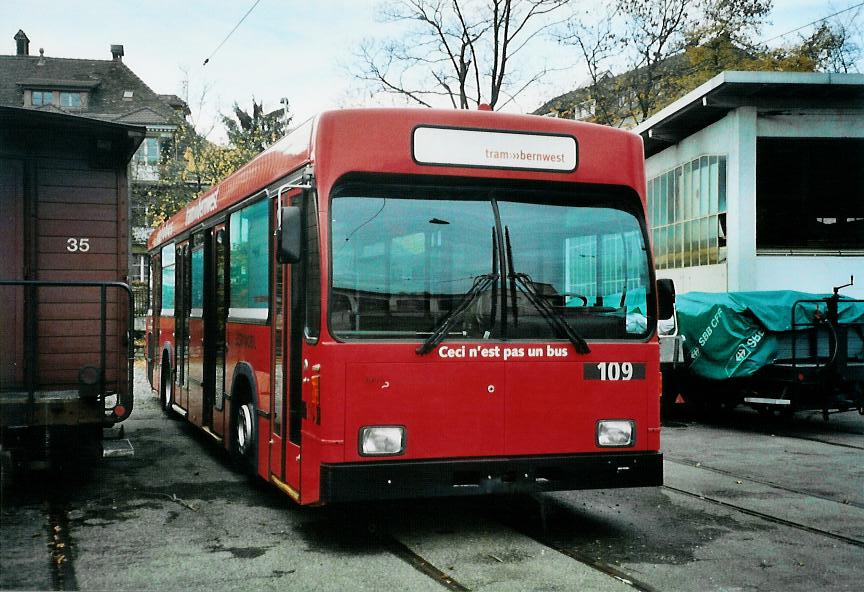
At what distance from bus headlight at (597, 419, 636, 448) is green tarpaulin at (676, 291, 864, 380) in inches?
282

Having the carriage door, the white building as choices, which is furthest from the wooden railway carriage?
the white building

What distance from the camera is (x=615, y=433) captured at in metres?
6.63

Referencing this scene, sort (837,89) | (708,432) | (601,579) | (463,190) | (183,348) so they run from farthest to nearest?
1. (837,89)
2. (708,432)
3. (183,348)
4. (463,190)
5. (601,579)

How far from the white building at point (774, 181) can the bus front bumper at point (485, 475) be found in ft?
43.7

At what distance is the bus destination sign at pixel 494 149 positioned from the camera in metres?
6.45

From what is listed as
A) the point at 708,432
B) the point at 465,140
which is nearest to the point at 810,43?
the point at 708,432

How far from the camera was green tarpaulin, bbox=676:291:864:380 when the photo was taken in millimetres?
13188

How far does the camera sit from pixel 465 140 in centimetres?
654

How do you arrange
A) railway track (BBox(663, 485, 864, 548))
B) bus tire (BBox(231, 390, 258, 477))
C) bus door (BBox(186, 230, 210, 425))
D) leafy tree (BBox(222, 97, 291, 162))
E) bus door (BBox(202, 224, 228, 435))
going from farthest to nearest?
leafy tree (BBox(222, 97, 291, 162)), bus door (BBox(186, 230, 210, 425)), bus door (BBox(202, 224, 228, 435)), bus tire (BBox(231, 390, 258, 477)), railway track (BBox(663, 485, 864, 548))

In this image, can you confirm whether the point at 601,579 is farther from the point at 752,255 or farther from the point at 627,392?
the point at 752,255

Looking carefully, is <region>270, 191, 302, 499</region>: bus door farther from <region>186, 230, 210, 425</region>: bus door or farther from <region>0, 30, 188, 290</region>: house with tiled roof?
<region>0, 30, 188, 290</region>: house with tiled roof

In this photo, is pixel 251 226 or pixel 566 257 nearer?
pixel 566 257

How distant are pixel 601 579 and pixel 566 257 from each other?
7.09 ft

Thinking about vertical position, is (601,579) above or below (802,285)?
below
